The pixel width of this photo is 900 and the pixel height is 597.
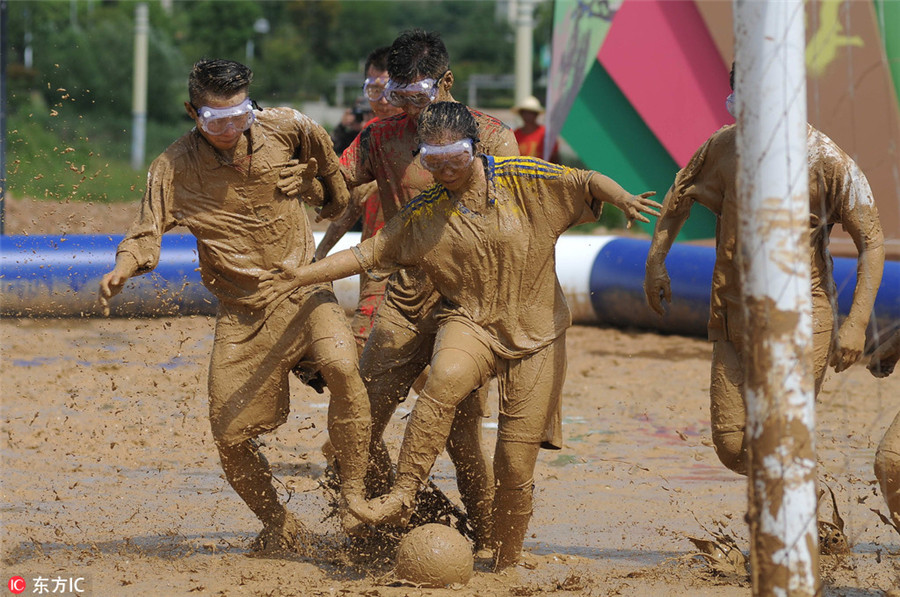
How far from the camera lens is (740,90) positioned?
163 inches

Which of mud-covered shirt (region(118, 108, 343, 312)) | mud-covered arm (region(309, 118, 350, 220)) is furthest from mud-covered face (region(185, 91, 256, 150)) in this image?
mud-covered arm (region(309, 118, 350, 220))

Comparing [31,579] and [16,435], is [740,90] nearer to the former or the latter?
[31,579]

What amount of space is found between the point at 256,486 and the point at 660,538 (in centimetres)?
208

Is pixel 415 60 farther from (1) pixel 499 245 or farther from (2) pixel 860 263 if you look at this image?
(2) pixel 860 263

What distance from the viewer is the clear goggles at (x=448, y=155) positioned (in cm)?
531

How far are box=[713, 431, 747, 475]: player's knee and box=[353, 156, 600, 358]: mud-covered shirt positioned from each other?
87cm

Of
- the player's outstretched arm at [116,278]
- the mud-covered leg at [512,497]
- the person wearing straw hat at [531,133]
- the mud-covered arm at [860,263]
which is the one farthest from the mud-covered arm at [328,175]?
the person wearing straw hat at [531,133]

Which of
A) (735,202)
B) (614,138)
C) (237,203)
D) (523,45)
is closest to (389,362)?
(237,203)

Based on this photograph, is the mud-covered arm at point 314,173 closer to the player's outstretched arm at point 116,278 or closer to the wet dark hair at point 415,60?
the wet dark hair at point 415,60

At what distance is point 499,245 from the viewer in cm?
554

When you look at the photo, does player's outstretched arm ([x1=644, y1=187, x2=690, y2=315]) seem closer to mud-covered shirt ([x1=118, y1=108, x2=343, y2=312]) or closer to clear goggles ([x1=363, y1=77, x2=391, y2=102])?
mud-covered shirt ([x1=118, y1=108, x2=343, y2=312])

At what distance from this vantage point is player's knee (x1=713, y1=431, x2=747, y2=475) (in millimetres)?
5629

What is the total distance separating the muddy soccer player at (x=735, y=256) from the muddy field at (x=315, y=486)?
31cm

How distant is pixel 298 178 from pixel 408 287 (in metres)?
0.73
